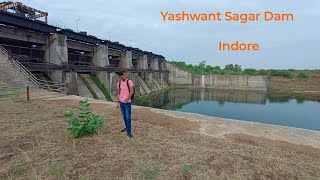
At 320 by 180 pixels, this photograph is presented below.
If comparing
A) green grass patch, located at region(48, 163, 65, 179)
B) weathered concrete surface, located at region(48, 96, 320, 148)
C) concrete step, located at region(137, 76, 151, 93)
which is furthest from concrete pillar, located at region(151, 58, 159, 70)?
green grass patch, located at region(48, 163, 65, 179)

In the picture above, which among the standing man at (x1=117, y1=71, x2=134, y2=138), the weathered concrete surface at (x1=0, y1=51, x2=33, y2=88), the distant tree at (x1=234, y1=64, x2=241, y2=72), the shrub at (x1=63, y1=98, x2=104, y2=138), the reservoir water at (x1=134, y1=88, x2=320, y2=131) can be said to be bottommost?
the reservoir water at (x1=134, y1=88, x2=320, y2=131)

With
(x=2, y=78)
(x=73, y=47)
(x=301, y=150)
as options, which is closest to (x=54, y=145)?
(x=301, y=150)

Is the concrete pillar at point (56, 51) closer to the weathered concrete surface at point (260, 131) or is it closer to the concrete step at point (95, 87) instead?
the concrete step at point (95, 87)

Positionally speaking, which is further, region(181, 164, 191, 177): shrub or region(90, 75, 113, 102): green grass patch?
region(90, 75, 113, 102): green grass patch

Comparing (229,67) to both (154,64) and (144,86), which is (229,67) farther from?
(144,86)

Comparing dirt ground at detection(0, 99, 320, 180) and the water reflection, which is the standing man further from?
the water reflection

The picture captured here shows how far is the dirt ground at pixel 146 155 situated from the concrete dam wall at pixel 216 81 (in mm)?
62526

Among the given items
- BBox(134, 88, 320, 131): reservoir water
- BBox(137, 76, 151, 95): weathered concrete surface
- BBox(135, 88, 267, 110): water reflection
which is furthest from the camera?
BBox(137, 76, 151, 95): weathered concrete surface

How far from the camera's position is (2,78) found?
15461 mm

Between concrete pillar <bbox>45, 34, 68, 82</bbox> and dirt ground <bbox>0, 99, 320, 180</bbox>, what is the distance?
776 inches

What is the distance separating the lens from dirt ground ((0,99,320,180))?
378cm

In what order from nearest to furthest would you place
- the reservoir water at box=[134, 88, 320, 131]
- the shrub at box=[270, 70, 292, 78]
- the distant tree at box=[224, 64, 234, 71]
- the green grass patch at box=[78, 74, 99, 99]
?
the reservoir water at box=[134, 88, 320, 131], the green grass patch at box=[78, 74, 99, 99], the shrub at box=[270, 70, 292, 78], the distant tree at box=[224, 64, 234, 71]

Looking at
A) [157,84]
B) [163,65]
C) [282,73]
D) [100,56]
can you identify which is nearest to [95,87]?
[100,56]

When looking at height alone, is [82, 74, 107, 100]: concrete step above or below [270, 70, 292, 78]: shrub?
below
